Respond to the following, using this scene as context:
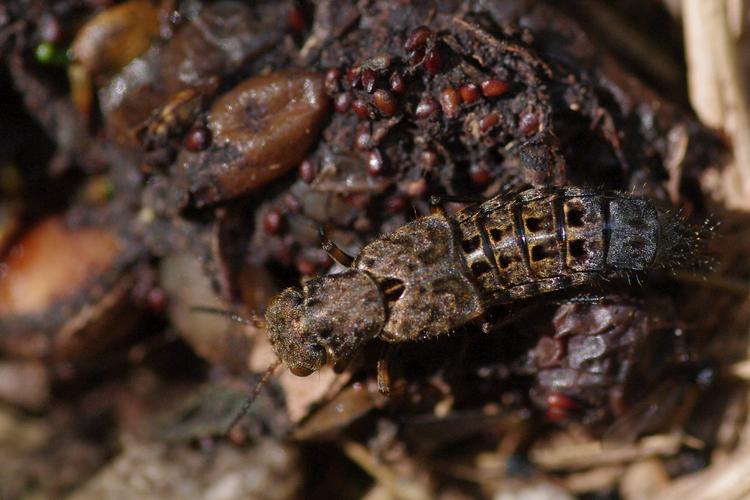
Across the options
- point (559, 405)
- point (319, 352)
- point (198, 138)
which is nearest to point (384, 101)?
point (198, 138)

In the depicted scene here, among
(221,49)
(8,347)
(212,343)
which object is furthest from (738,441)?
(8,347)

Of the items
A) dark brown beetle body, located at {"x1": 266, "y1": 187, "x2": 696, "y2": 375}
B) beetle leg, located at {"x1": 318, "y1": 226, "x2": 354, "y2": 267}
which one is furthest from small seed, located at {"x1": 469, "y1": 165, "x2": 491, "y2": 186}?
beetle leg, located at {"x1": 318, "y1": 226, "x2": 354, "y2": 267}

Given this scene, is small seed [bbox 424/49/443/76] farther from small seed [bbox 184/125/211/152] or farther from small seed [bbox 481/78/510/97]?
small seed [bbox 184/125/211/152]

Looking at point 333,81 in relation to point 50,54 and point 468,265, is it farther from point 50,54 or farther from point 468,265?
point 50,54

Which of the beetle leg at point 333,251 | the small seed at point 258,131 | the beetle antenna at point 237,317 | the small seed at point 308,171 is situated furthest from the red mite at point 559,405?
the small seed at point 258,131

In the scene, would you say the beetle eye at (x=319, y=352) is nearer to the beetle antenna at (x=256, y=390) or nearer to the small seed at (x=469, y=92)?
the beetle antenna at (x=256, y=390)
